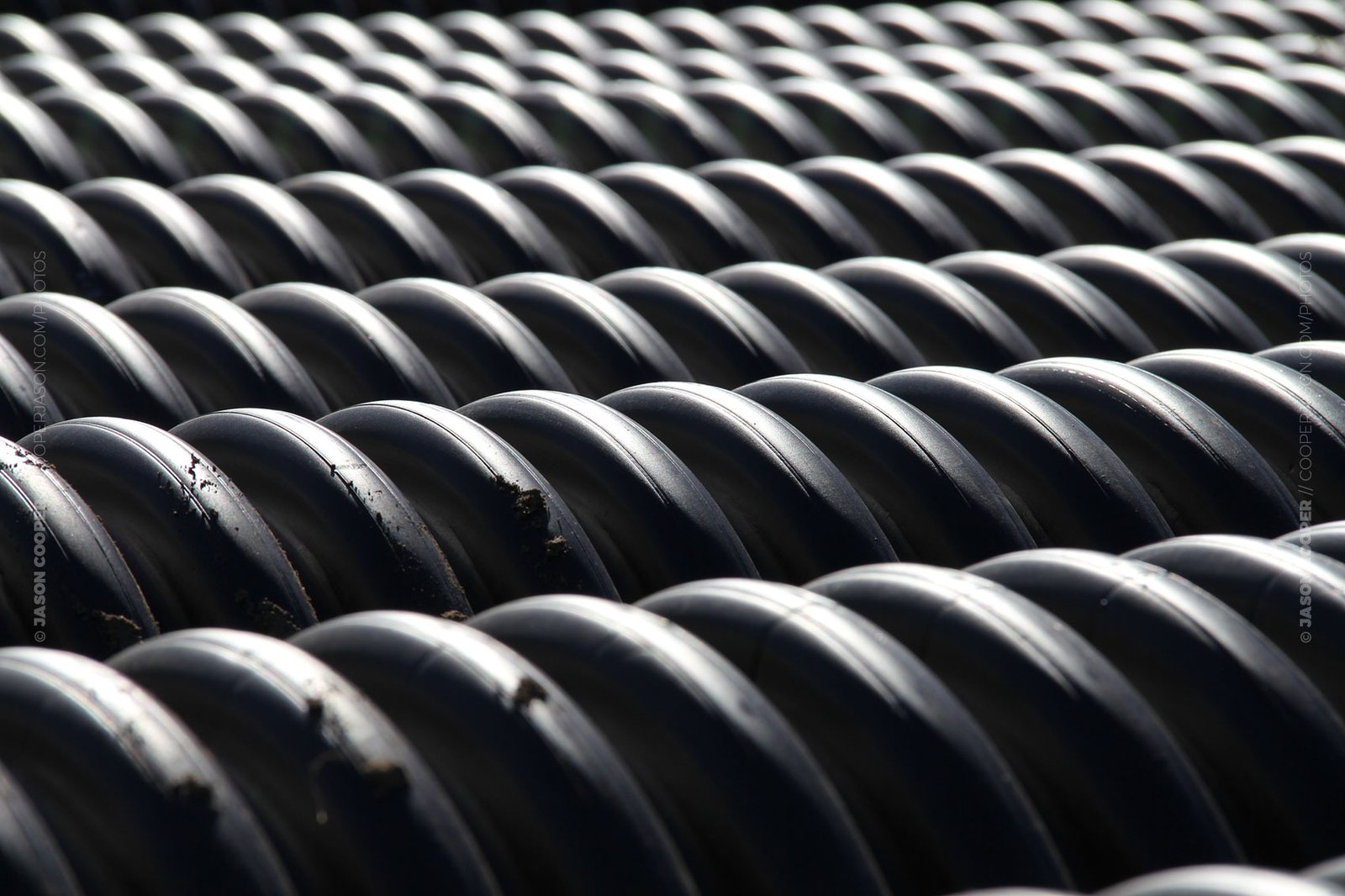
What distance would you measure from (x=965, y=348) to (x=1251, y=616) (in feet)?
7.98

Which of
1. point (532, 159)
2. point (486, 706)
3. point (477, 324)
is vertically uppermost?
point (532, 159)

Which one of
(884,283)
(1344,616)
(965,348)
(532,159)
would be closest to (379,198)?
(532,159)

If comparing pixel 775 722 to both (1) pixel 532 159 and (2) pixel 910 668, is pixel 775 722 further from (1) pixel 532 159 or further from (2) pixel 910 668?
(1) pixel 532 159

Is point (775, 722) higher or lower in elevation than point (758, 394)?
lower

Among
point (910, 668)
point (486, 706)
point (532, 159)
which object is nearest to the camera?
point (486, 706)

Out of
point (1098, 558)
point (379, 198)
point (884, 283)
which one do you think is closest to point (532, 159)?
point (379, 198)

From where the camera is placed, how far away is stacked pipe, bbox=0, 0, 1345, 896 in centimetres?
305

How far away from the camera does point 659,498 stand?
4.41m

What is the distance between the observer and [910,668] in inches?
132

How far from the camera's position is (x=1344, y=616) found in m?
3.80

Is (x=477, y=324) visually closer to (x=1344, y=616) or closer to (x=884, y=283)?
(x=884, y=283)

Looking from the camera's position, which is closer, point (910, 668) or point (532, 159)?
point (910, 668)

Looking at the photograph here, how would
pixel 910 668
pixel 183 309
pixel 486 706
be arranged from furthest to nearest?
1. pixel 183 309
2. pixel 910 668
3. pixel 486 706

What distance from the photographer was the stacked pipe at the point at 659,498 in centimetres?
305
